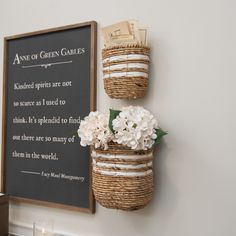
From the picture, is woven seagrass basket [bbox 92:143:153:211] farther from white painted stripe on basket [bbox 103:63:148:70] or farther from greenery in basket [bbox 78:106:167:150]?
white painted stripe on basket [bbox 103:63:148:70]

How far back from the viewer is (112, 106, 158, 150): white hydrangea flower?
0.94 meters

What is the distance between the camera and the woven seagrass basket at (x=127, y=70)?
1.01m

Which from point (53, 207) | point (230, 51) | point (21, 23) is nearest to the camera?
point (230, 51)

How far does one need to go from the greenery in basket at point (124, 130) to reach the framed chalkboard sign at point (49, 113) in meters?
0.21

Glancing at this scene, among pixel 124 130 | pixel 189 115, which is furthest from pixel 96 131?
pixel 189 115

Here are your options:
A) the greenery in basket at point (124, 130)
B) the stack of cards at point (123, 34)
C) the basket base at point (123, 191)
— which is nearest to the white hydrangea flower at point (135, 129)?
the greenery in basket at point (124, 130)

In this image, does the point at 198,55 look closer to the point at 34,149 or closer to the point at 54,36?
the point at 54,36

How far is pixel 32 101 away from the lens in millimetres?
1379

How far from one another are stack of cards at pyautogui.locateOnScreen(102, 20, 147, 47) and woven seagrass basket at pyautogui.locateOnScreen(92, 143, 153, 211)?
0.35 meters

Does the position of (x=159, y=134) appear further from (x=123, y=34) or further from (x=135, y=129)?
(x=123, y=34)

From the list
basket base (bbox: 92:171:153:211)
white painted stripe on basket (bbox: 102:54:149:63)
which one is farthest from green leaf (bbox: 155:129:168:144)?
white painted stripe on basket (bbox: 102:54:149:63)

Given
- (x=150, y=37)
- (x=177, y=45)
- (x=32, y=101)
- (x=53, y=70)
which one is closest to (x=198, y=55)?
(x=177, y=45)

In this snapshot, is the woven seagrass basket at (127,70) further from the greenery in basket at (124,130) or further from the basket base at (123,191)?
the basket base at (123,191)

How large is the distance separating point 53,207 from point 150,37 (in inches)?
31.2
